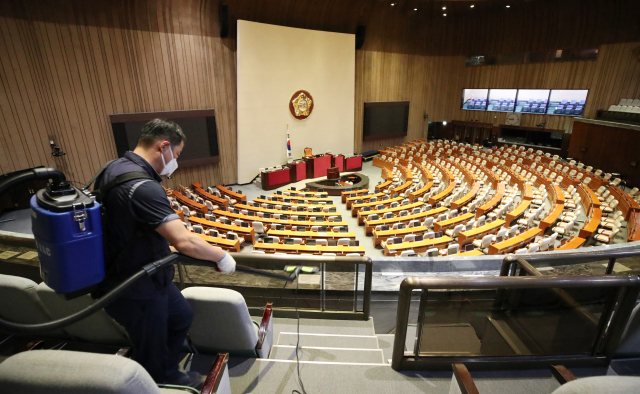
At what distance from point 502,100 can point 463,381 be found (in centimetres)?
2299

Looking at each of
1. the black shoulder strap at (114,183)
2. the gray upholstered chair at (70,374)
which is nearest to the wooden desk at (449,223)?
the black shoulder strap at (114,183)

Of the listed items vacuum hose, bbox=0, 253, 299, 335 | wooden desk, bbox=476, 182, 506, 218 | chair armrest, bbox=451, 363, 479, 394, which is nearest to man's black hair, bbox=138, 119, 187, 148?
vacuum hose, bbox=0, 253, 299, 335

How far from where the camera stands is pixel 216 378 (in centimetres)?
174

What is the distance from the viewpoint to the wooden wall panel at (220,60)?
10062mm

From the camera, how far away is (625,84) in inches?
632

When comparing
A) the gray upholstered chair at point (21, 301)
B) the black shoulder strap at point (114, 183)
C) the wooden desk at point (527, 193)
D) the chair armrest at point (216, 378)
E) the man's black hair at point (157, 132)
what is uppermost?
the man's black hair at point (157, 132)

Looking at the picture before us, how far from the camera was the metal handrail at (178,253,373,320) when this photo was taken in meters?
2.80

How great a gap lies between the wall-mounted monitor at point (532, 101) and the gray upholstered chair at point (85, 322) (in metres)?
22.9

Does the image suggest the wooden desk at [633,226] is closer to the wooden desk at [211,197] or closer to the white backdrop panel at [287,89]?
the wooden desk at [211,197]

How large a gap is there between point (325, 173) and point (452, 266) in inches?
488

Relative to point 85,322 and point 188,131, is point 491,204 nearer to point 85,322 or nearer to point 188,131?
point 85,322

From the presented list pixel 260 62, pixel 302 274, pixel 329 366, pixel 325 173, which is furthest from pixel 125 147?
pixel 329 366

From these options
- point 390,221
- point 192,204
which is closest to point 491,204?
point 390,221

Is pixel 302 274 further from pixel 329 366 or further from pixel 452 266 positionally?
pixel 452 266
